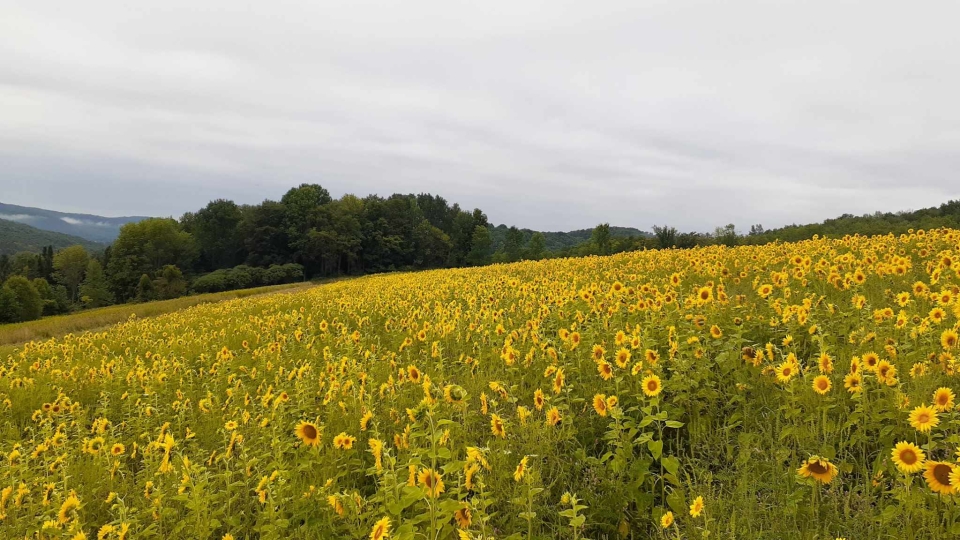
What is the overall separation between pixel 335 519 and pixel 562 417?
65.0 inches

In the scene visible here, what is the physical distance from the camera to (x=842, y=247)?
863cm

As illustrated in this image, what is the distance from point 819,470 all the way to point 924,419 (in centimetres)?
62

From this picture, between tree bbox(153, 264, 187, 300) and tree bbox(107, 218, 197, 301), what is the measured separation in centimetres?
901

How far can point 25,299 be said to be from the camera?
170 ft

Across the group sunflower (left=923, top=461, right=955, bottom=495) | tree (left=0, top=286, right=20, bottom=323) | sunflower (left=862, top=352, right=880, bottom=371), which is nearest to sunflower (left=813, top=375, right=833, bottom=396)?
sunflower (left=862, top=352, right=880, bottom=371)

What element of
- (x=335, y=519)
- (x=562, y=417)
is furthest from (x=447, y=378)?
(x=335, y=519)

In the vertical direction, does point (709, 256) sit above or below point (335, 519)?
above

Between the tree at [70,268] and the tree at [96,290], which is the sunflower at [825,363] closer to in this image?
the tree at [96,290]

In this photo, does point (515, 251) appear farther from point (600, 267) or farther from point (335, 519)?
point (335, 519)

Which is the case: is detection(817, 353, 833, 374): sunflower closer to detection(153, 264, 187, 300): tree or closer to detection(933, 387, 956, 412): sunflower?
detection(933, 387, 956, 412): sunflower

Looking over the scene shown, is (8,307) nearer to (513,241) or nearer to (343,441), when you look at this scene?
(513,241)

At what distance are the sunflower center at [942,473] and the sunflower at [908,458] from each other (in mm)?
64

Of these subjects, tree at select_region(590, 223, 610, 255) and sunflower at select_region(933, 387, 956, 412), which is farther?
tree at select_region(590, 223, 610, 255)

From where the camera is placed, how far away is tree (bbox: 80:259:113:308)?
231ft
